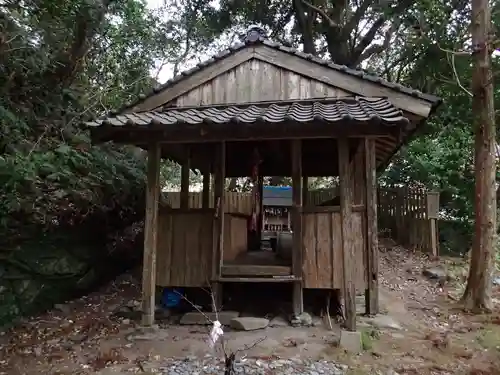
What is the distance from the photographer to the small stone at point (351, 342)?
4.66m

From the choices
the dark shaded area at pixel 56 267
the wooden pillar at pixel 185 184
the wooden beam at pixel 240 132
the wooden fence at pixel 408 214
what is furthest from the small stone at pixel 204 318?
the wooden fence at pixel 408 214

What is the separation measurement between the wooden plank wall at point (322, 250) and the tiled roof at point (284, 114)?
1373 mm

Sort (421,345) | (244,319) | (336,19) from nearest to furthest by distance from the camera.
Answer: (421,345)
(244,319)
(336,19)

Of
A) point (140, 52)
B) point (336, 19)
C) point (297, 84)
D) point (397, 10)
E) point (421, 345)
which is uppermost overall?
point (336, 19)

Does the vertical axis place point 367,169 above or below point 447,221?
above

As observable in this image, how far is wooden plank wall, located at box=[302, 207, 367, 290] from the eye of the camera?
551cm

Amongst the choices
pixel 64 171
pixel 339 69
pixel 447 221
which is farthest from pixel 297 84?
pixel 447 221

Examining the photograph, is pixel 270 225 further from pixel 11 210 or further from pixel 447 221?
pixel 11 210

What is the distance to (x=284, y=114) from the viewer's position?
504 centimetres

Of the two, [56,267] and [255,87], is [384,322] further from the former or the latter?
[56,267]

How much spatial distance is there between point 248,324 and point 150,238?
5.82 feet

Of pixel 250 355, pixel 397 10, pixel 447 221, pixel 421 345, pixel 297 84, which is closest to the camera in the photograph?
pixel 250 355

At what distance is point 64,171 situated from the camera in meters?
6.52

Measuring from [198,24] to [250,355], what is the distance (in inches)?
490
